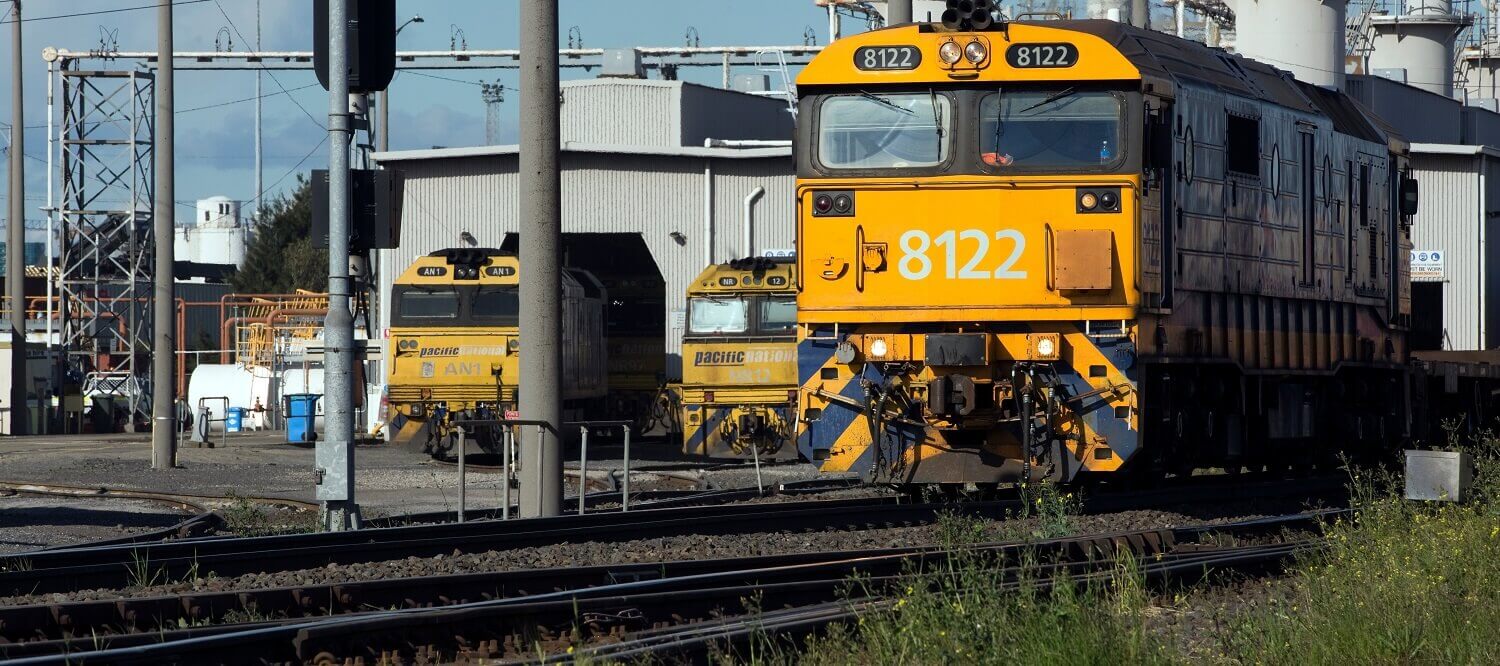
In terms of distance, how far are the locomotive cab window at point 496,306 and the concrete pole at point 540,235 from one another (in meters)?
13.0

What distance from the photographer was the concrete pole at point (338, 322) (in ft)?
43.2

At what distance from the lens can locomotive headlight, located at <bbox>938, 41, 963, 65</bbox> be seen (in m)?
14.0

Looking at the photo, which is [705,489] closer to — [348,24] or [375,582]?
[348,24]

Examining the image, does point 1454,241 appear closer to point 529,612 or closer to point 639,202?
point 639,202

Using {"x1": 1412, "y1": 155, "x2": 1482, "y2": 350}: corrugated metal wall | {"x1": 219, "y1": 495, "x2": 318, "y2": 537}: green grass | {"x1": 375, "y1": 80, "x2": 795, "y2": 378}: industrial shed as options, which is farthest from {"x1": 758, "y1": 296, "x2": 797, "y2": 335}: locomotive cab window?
{"x1": 1412, "y1": 155, "x2": 1482, "y2": 350}: corrugated metal wall

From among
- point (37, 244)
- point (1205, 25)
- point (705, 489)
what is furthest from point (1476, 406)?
point (37, 244)

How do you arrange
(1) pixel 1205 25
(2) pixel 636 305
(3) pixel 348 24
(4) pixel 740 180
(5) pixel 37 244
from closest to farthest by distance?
(3) pixel 348 24
(4) pixel 740 180
(2) pixel 636 305
(1) pixel 1205 25
(5) pixel 37 244

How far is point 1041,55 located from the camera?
13.9 meters

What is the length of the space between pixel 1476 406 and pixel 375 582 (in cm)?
1780

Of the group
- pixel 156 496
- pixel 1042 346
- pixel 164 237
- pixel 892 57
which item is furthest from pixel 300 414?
pixel 1042 346

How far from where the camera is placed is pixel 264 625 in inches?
312

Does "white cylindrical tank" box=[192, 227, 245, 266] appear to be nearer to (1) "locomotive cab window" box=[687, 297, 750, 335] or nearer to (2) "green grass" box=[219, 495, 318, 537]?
(1) "locomotive cab window" box=[687, 297, 750, 335]

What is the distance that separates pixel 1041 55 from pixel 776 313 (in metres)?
13.3

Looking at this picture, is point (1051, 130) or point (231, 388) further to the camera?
point (231, 388)
